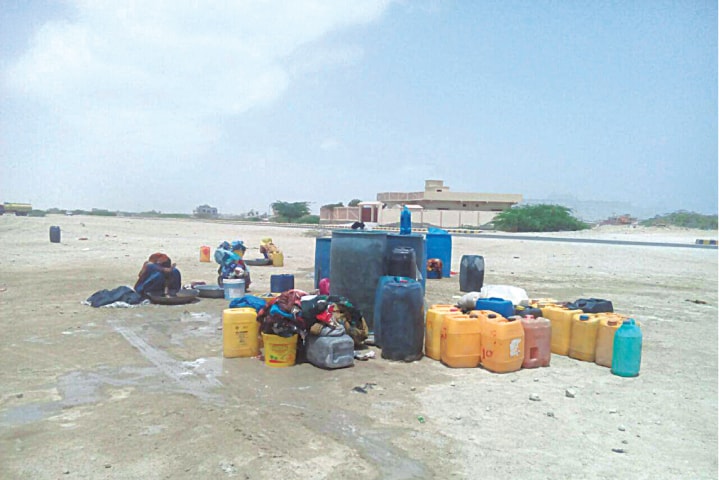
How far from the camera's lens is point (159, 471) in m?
3.68

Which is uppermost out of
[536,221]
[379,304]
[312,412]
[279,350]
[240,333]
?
[536,221]

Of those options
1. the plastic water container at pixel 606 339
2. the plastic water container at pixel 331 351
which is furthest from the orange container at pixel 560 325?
the plastic water container at pixel 331 351

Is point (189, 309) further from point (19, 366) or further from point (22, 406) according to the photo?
point (22, 406)

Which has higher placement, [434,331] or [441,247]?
[441,247]

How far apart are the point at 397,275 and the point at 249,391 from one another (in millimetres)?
2766

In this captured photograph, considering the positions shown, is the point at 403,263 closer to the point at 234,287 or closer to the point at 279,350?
the point at 279,350

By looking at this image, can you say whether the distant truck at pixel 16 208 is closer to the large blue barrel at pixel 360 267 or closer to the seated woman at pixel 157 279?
the seated woman at pixel 157 279

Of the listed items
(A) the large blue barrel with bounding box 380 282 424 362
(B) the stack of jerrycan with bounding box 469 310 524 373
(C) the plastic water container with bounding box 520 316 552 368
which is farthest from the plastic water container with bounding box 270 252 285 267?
(C) the plastic water container with bounding box 520 316 552 368

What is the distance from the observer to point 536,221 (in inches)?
1863

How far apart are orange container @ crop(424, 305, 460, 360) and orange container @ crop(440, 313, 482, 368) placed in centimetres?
19

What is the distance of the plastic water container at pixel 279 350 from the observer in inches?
242

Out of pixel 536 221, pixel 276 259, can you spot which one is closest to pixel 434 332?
pixel 276 259

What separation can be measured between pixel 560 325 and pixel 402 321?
2.13 metres

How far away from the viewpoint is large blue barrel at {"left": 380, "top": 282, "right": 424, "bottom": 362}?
6.43 m
